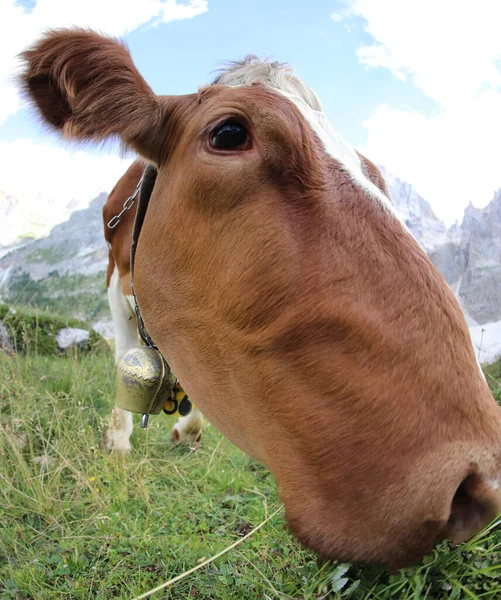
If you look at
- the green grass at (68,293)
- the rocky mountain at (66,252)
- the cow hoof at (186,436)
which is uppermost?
the cow hoof at (186,436)

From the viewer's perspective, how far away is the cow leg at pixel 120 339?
4.17 metres

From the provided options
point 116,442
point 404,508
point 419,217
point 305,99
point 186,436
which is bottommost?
point 186,436

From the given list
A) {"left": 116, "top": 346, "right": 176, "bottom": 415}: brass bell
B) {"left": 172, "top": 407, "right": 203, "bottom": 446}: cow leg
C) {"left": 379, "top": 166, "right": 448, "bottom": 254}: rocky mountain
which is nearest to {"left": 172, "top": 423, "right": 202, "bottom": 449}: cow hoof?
{"left": 172, "top": 407, "right": 203, "bottom": 446}: cow leg

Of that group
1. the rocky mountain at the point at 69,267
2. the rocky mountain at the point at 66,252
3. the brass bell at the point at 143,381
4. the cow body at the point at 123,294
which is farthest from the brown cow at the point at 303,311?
the rocky mountain at the point at 66,252

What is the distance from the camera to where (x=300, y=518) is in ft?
4.63

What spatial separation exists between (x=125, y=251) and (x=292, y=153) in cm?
231

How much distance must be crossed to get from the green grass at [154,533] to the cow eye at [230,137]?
138 centimetres

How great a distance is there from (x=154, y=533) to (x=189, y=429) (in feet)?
5.38

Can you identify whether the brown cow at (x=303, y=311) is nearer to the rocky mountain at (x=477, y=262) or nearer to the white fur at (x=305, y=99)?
the white fur at (x=305, y=99)

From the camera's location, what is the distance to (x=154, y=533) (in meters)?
2.92

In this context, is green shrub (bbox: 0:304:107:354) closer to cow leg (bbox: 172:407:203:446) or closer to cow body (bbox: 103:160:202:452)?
cow body (bbox: 103:160:202:452)

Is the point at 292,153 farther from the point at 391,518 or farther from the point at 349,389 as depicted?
the point at 391,518

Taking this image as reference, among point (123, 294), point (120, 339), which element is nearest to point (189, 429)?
point (120, 339)

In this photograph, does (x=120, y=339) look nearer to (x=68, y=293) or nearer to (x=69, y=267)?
(x=68, y=293)
